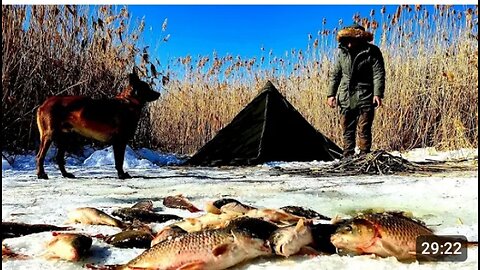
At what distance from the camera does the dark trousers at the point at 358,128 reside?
379cm

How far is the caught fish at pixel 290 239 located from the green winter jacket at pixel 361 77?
8.50 ft

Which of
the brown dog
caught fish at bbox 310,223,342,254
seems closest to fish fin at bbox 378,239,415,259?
caught fish at bbox 310,223,342,254

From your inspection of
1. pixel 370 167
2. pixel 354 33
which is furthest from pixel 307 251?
pixel 354 33

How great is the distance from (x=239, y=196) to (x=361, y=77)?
188 cm

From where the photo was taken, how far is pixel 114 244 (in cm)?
141

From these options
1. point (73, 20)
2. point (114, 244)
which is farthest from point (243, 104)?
point (114, 244)

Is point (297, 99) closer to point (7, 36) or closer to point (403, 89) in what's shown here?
point (403, 89)

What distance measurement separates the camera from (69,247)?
131 cm

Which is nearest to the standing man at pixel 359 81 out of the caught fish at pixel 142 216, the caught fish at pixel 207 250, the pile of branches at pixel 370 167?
the pile of branches at pixel 370 167

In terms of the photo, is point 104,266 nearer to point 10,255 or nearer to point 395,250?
point 10,255

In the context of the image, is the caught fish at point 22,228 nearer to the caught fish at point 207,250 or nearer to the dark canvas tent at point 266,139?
the caught fish at point 207,250

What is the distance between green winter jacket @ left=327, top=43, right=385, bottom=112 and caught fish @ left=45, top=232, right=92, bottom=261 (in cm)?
272

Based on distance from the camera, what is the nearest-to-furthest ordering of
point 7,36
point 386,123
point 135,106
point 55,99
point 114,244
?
point 114,244, point 55,99, point 135,106, point 7,36, point 386,123

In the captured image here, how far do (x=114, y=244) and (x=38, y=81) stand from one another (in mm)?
2556
